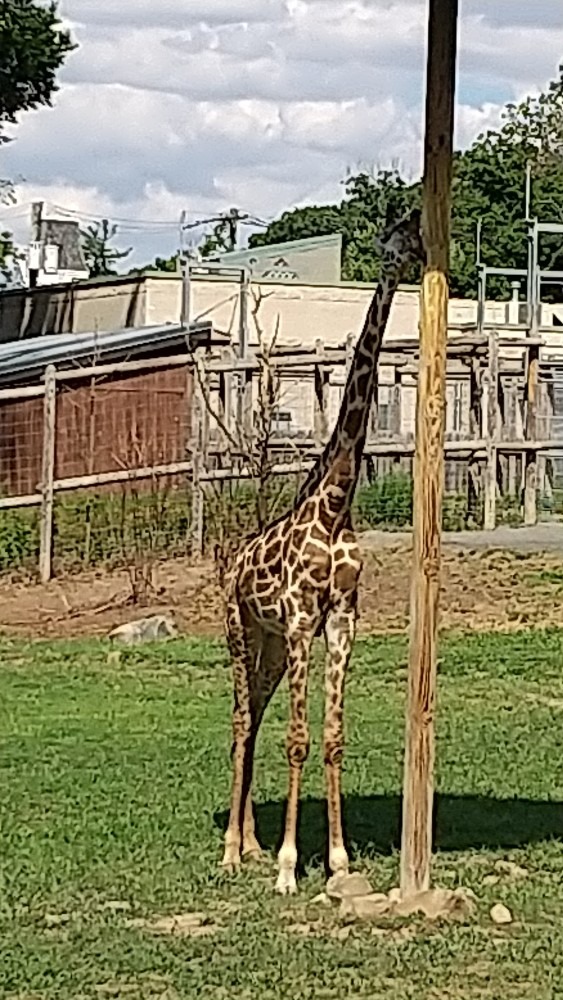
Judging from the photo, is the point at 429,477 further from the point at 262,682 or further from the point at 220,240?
the point at 220,240

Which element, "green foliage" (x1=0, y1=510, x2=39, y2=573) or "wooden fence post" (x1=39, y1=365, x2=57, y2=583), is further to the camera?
"green foliage" (x1=0, y1=510, x2=39, y2=573)

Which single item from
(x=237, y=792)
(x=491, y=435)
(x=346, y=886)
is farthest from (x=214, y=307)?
(x=346, y=886)

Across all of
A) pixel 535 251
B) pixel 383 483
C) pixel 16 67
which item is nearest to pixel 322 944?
pixel 383 483

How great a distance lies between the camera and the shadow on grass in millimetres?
8055

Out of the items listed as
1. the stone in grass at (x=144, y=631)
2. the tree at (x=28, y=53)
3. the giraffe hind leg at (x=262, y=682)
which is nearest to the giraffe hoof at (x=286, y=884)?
the giraffe hind leg at (x=262, y=682)

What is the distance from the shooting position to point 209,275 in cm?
3853

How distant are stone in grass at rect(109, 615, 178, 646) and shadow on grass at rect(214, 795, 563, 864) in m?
6.60

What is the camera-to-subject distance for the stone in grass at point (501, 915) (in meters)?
6.75

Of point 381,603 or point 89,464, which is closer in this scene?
point 381,603

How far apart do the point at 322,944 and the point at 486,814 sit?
2422 millimetres

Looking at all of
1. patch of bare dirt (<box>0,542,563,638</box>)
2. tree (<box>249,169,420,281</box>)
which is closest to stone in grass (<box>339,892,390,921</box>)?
patch of bare dirt (<box>0,542,563,638</box>)

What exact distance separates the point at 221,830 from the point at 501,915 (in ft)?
6.30

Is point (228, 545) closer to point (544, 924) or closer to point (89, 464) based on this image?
point (89, 464)

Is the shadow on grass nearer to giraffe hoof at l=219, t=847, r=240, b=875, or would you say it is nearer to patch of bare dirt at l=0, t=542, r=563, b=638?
giraffe hoof at l=219, t=847, r=240, b=875
